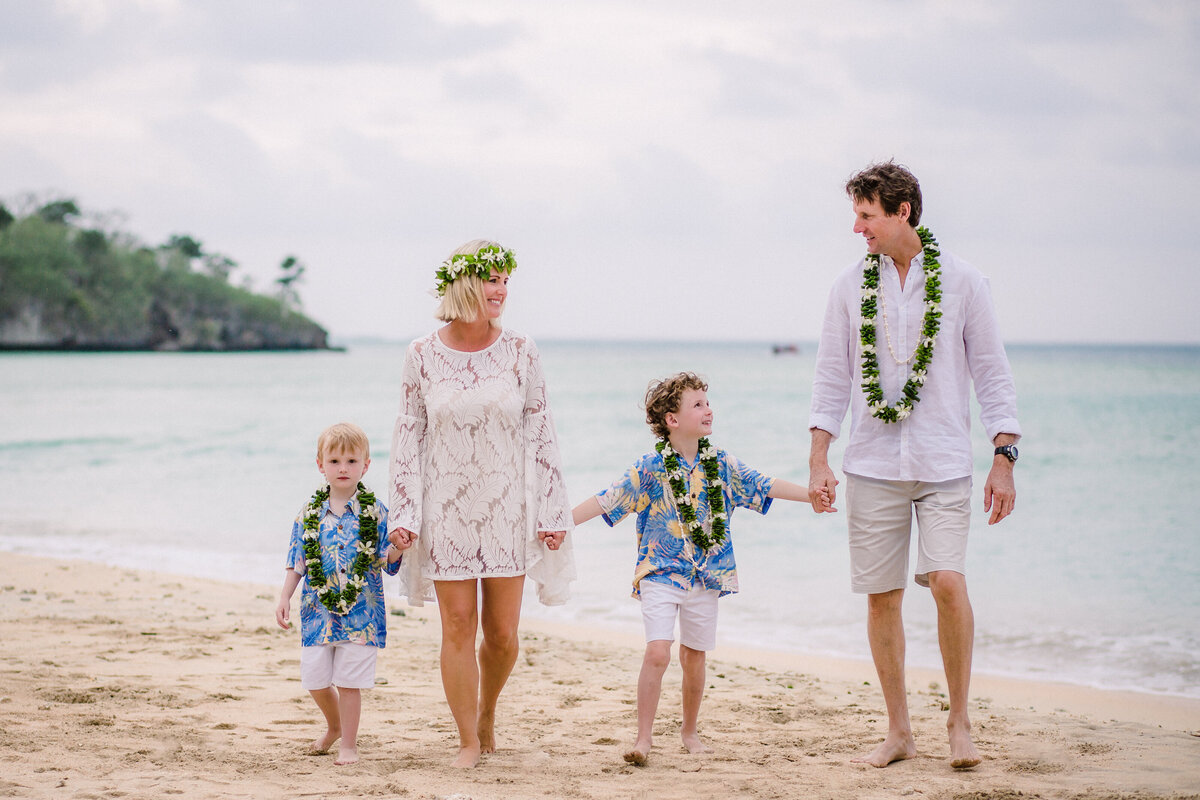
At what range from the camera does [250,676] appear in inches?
221

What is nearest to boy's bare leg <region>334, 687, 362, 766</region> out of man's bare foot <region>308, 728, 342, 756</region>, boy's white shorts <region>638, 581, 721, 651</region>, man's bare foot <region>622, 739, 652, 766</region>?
man's bare foot <region>308, 728, 342, 756</region>

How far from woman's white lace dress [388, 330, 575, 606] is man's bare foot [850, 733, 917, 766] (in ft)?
4.47

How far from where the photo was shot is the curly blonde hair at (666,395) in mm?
4340

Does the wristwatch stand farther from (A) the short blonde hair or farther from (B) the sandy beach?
(A) the short blonde hair

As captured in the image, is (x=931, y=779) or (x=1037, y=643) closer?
(x=931, y=779)

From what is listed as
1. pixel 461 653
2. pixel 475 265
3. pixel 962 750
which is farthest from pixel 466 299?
pixel 962 750

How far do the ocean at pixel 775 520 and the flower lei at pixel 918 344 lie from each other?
142 inches

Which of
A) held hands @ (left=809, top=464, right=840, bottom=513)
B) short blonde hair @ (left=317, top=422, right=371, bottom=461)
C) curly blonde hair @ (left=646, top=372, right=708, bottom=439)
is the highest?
curly blonde hair @ (left=646, top=372, right=708, bottom=439)

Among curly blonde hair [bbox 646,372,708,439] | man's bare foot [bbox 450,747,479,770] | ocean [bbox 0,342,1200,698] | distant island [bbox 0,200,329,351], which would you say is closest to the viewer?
man's bare foot [bbox 450,747,479,770]

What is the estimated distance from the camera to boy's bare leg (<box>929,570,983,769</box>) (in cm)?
390

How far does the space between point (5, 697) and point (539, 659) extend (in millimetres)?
2822

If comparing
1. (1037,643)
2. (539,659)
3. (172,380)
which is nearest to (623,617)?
(539,659)

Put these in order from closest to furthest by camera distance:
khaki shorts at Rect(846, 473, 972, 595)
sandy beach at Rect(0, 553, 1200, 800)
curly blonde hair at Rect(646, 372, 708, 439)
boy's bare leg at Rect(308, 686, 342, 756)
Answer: sandy beach at Rect(0, 553, 1200, 800) < khaki shorts at Rect(846, 473, 972, 595) < boy's bare leg at Rect(308, 686, 342, 756) < curly blonde hair at Rect(646, 372, 708, 439)

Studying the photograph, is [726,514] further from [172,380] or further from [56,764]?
[172,380]
